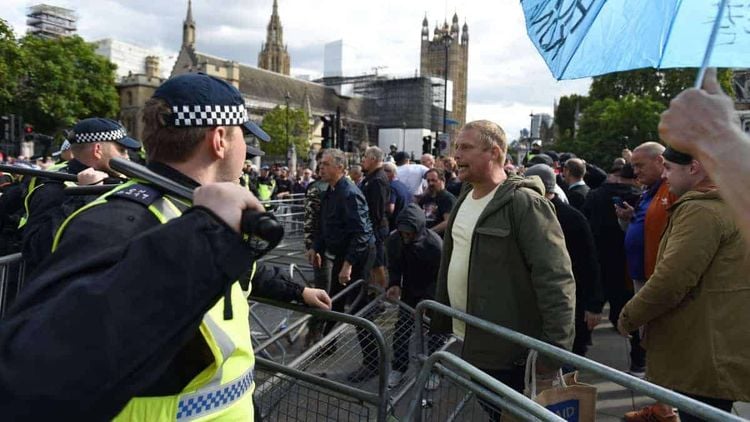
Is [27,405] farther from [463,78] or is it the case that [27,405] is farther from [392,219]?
[463,78]

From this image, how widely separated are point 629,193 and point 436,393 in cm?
414

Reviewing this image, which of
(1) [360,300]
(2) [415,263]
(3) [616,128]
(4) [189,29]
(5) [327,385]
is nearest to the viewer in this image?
(5) [327,385]

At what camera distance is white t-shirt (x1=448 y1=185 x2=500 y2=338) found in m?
3.47

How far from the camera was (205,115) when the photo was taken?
62.1 inches

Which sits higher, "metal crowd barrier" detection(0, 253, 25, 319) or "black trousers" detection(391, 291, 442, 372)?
"metal crowd barrier" detection(0, 253, 25, 319)

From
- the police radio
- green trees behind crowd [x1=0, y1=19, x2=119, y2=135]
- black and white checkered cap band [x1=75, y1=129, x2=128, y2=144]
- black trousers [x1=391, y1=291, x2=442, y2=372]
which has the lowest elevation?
black trousers [x1=391, y1=291, x2=442, y2=372]

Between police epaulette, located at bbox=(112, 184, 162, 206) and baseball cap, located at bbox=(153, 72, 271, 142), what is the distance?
0.71 ft

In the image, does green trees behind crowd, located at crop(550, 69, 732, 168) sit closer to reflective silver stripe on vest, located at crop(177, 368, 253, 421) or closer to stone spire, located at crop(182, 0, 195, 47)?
reflective silver stripe on vest, located at crop(177, 368, 253, 421)

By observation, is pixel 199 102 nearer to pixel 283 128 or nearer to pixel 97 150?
pixel 97 150

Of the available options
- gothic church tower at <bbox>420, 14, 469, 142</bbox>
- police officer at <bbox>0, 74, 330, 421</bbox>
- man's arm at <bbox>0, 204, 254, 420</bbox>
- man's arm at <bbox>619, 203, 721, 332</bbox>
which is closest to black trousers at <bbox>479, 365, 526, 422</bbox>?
man's arm at <bbox>619, 203, 721, 332</bbox>

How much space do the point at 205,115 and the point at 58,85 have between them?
54727 millimetres

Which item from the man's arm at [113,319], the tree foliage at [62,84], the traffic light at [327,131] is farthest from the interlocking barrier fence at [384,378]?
the tree foliage at [62,84]

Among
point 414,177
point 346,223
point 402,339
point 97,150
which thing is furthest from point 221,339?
point 414,177

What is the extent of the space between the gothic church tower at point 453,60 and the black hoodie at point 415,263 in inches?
3701
